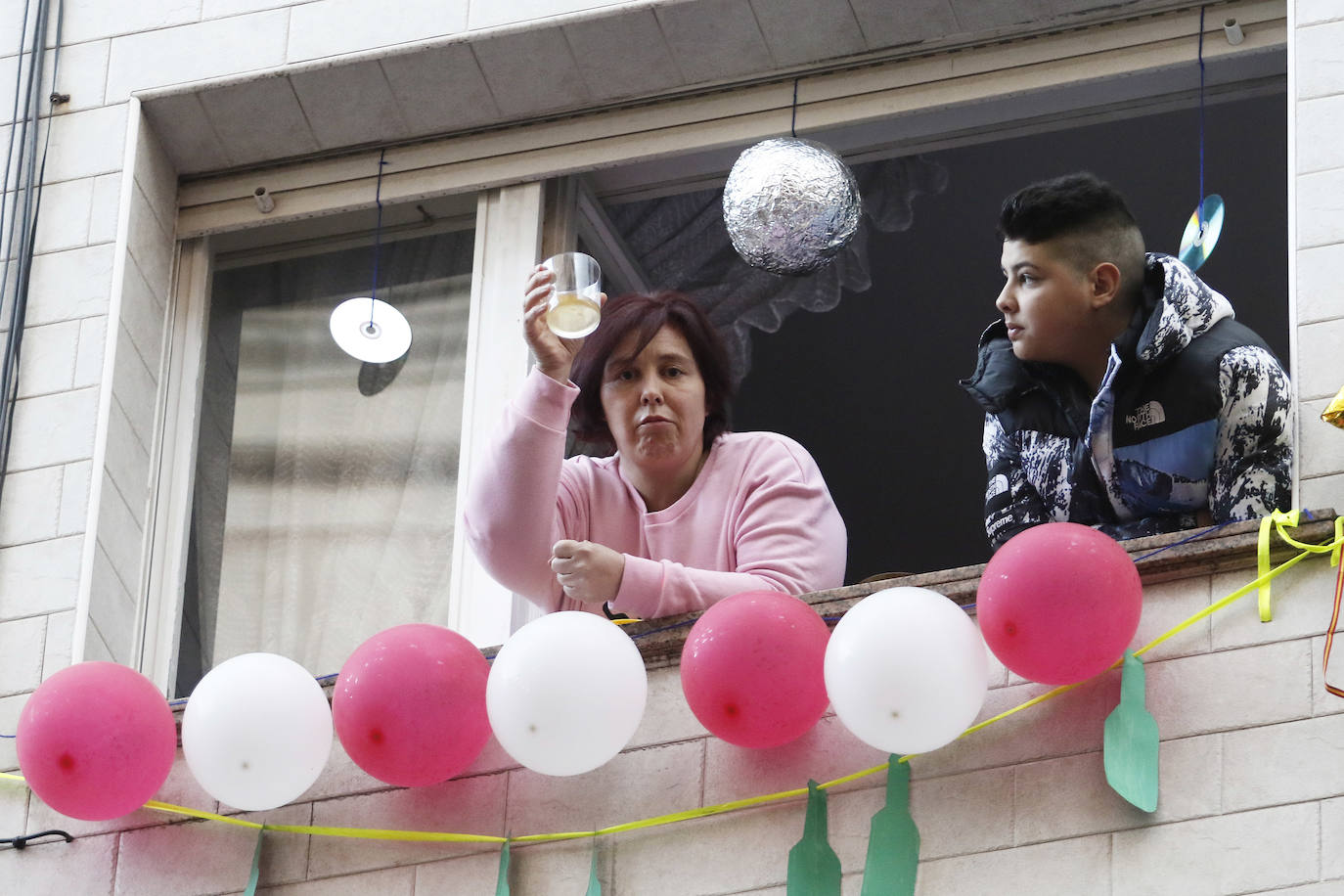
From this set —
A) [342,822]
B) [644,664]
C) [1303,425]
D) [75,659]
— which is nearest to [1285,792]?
[1303,425]

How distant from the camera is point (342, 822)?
343cm

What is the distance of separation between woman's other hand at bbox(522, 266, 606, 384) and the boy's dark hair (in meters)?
0.71

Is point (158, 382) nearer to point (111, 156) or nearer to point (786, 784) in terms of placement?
point (111, 156)

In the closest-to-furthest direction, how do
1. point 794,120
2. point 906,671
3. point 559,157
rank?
point 906,671 → point 794,120 → point 559,157

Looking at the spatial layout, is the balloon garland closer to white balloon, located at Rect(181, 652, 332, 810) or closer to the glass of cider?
white balloon, located at Rect(181, 652, 332, 810)

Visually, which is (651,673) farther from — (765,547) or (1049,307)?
(1049,307)

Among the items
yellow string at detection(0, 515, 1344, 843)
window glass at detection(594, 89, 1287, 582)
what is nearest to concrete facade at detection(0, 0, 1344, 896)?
yellow string at detection(0, 515, 1344, 843)

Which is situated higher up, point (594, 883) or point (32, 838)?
point (32, 838)

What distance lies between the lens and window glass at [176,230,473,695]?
4.13m

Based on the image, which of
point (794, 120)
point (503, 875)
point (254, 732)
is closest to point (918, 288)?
point (794, 120)

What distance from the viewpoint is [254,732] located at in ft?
10.4

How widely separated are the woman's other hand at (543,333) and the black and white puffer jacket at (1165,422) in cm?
71

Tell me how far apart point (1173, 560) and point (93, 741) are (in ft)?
5.49

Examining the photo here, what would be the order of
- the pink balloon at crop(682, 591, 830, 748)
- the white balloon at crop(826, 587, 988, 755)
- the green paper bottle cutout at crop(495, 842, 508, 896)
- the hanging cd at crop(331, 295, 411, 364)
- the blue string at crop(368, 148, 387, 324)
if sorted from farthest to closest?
the blue string at crop(368, 148, 387, 324) → the hanging cd at crop(331, 295, 411, 364) → the green paper bottle cutout at crop(495, 842, 508, 896) → the pink balloon at crop(682, 591, 830, 748) → the white balloon at crop(826, 587, 988, 755)
